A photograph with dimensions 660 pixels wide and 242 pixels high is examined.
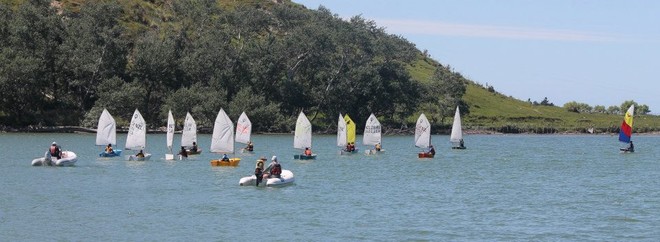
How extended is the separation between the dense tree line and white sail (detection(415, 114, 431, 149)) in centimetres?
4433

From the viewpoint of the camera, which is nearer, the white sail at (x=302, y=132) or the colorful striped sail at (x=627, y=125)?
the white sail at (x=302, y=132)

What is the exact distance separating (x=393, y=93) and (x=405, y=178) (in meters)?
87.1

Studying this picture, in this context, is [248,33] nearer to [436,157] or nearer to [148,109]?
[148,109]

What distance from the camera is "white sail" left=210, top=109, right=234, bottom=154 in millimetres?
77438

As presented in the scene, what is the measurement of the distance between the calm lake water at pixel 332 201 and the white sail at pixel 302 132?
3.14 metres

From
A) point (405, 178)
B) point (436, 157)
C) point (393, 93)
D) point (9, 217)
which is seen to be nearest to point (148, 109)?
point (393, 93)

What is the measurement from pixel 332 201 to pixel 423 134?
143ft

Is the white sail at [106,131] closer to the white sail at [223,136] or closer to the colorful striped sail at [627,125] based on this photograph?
the white sail at [223,136]

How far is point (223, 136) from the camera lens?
77.6 meters

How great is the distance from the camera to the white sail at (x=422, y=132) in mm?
96000

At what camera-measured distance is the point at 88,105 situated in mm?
141250

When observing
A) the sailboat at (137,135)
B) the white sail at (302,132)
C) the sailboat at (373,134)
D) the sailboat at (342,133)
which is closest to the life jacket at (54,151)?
the sailboat at (137,135)

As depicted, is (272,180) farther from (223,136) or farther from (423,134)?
(423,134)

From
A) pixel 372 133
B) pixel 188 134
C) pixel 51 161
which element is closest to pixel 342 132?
pixel 372 133
